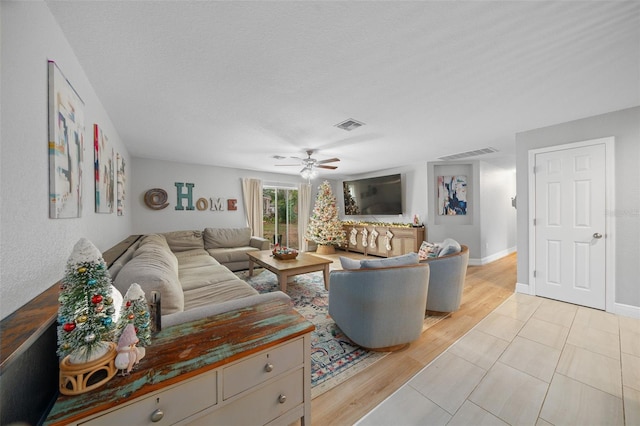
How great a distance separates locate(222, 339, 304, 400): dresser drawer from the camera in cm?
94

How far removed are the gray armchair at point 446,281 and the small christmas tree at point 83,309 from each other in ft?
8.63

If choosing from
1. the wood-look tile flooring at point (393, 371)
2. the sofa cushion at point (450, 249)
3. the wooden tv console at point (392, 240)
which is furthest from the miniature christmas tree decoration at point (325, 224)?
the sofa cushion at point (450, 249)

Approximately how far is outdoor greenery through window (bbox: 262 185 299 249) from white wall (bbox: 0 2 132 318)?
4.98 m

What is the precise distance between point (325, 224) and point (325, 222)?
6 cm

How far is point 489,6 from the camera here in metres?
1.25

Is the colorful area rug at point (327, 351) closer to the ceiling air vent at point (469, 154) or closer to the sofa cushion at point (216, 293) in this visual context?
the sofa cushion at point (216, 293)

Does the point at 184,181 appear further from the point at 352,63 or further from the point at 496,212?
the point at 496,212

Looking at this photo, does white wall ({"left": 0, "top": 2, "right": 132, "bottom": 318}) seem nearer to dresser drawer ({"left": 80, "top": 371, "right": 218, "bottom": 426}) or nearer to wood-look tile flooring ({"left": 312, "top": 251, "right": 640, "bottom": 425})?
dresser drawer ({"left": 80, "top": 371, "right": 218, "bottom": 426})

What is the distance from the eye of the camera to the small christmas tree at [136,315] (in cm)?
91

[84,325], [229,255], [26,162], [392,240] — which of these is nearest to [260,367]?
[84,325]

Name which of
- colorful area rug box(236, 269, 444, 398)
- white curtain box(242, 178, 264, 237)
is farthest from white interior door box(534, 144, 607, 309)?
white curtain box(242, 178, 264, 237)

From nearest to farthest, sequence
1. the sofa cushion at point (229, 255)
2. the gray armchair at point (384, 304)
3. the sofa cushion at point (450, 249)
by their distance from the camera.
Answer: the gray armchair at point (384, 304), the sofa cushion at point (450, 249), the sofa cushion at point (229, 255)

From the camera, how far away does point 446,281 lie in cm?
251

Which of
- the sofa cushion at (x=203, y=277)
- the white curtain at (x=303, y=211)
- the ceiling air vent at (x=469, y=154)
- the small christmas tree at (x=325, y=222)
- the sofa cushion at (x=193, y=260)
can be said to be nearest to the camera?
the sofa cushion at (x=203, y=277)
